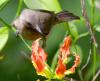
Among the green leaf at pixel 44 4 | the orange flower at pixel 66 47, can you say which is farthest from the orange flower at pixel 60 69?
the green leaf at pixel 44 4

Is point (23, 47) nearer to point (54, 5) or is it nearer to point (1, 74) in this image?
point (1, 74)

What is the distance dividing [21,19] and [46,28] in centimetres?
7

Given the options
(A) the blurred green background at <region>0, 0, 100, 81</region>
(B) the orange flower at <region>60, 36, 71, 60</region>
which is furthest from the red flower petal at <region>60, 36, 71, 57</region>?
(A) the blurred green background at <region>0, 0, 100, 81</region>

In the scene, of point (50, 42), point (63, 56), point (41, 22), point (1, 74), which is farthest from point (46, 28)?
point (1, 74)

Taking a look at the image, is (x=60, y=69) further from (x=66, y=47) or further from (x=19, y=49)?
(x=19, y=49)

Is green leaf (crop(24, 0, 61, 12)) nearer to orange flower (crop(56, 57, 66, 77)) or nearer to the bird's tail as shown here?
the bird's tail

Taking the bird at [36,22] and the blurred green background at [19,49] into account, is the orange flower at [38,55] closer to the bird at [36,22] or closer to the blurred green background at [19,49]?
the bird at [36,22]

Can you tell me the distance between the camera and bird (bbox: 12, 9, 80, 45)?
0.96m

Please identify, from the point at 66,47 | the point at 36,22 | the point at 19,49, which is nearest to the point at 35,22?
the point at 36,22

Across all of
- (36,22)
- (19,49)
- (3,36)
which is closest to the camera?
(36,22)

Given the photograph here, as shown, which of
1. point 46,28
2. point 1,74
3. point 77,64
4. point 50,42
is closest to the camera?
point 46,28

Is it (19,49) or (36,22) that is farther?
(19,49)

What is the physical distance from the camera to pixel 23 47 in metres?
1.97

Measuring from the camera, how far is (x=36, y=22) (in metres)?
0.98
